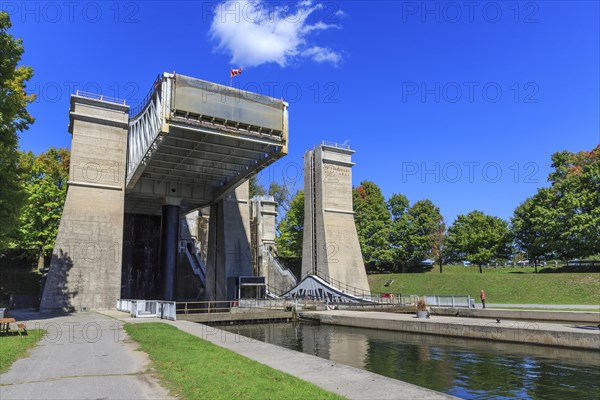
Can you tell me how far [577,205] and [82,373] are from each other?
51528mm

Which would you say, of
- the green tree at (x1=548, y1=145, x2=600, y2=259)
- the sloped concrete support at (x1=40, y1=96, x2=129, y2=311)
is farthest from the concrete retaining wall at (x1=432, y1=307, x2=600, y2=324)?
the sloped concrete support at (x1=40, y1=96, x2=129, y2=311)

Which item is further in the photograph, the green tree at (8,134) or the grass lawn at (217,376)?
the green tree at (8,134)

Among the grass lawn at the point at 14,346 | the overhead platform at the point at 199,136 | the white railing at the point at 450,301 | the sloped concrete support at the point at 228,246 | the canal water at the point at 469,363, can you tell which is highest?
the overhead platform at the point at 199,136

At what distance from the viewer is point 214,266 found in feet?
155

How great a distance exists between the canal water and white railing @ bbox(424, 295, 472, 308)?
36.9 feet

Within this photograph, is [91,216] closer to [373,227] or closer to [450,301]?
[450,301]

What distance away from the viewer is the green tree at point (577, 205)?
148 feet

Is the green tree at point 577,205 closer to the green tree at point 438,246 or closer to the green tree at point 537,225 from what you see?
the green tree at point 537,225

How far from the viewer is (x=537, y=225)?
51.0 meters

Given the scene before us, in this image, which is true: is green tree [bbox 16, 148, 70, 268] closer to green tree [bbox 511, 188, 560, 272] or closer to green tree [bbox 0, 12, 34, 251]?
green tree [bbox 0, 12, 34, 251]

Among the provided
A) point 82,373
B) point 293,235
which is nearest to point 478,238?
point 293,235

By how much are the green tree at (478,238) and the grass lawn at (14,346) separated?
184 feet

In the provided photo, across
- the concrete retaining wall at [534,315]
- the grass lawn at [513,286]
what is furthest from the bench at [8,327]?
the grass lawn at [513,286]

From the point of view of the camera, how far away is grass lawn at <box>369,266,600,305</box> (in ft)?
126
